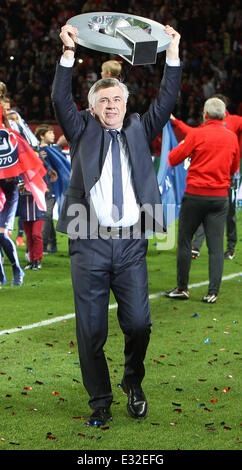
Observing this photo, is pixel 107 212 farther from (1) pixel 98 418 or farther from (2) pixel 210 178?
(2) pixel 210 178

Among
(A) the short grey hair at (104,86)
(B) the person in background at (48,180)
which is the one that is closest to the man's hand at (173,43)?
(A) the short grey hair at (104,86)

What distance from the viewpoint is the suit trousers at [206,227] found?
24.8 feet

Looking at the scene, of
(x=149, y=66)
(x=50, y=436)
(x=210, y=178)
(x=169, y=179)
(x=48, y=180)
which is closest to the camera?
(x=50, y=436)

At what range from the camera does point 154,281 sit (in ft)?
29.4

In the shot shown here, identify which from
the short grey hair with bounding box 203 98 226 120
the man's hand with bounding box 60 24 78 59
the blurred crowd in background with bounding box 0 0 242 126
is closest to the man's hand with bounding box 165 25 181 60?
the man's hand with bounding box 60 24 78 59

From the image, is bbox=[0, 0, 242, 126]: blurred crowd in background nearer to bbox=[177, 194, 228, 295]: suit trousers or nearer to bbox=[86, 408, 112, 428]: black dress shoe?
bbox=[177, 194, 228, 295]: suit trousers

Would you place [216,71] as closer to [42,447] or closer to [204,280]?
[204,280]

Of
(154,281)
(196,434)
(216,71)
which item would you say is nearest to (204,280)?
(154,281)

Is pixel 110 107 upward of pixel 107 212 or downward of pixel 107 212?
upward

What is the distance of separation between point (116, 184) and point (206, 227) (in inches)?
144

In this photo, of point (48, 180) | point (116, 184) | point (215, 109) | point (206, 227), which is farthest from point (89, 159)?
point (48, 180)

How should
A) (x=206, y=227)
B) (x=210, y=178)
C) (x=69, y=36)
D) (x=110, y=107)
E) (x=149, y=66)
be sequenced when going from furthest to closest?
(x=149, y=66) < (x=206, y=227) < (x=210, y=178) < (x=110, y=107) < (x=69, y=36)

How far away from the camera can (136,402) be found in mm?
4398

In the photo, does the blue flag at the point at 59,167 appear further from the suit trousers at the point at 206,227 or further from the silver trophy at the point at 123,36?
the silver trophy at the point at 123,36
